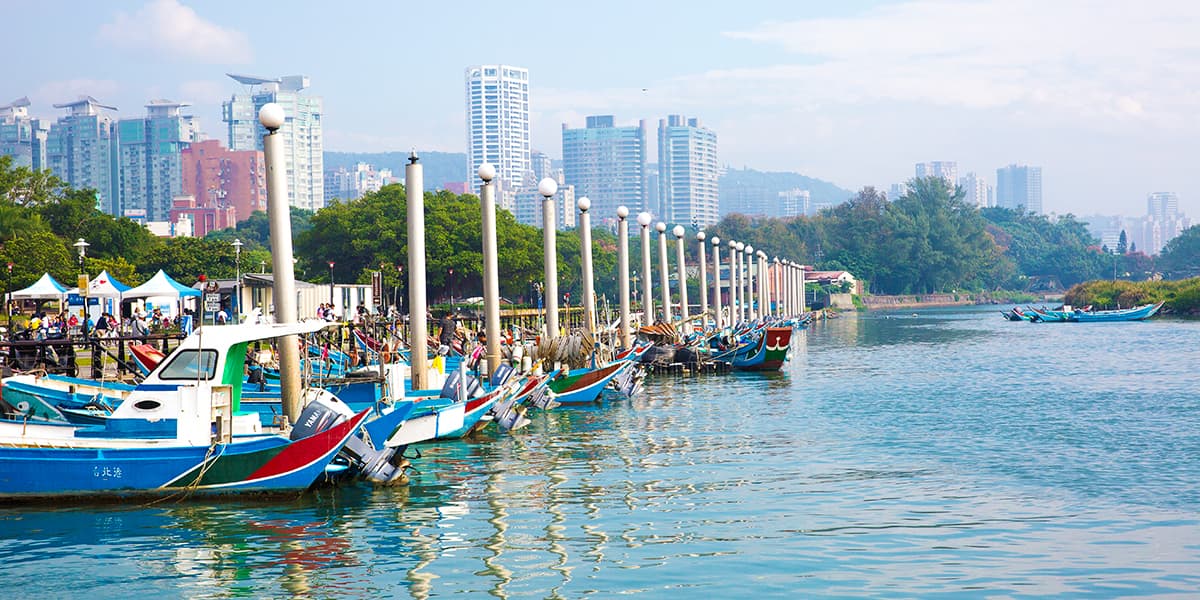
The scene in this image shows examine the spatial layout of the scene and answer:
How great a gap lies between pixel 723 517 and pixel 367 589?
610cm

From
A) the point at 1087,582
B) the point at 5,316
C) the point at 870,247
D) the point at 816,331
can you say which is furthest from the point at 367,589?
the point at 870,247

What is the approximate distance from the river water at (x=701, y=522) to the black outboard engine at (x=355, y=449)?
33 centimetres

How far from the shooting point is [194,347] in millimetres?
20328

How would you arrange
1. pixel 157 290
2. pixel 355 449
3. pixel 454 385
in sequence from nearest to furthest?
pixel 355 449
pixel 454 385
pixel 157 290

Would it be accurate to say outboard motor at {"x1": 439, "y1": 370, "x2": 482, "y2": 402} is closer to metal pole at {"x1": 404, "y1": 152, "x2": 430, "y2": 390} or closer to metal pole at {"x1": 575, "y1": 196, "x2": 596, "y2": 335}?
metal pole at {"x1": 404, "y1": 152, "x2": 430, "y2": 390}

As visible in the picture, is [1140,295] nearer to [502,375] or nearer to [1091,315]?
[1091,315]

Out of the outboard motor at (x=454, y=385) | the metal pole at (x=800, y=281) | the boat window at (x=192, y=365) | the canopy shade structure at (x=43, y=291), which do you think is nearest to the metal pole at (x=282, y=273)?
the boat window at (x=192, y=365)

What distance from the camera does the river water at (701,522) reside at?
1555 centimetres

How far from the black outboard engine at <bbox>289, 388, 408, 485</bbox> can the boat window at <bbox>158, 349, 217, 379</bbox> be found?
5.35 ft

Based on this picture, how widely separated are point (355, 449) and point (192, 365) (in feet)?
9.30

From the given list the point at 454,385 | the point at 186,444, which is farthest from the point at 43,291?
the point at 186,444

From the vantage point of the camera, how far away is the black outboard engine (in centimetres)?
1958

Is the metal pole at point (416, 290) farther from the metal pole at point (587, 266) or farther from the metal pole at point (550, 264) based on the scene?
the metal pole at point (587, 266)

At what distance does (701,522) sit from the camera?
62.0 feet
